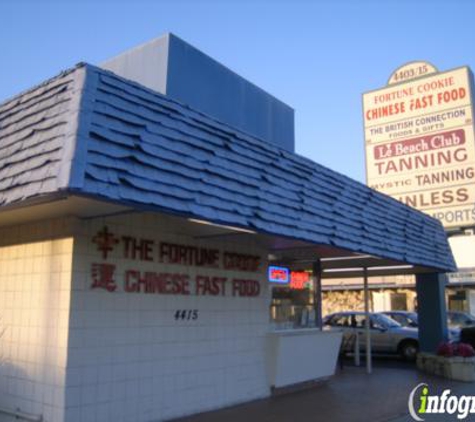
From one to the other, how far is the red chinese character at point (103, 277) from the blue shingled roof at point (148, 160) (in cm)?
149

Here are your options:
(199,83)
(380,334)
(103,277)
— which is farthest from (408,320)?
(103,277)

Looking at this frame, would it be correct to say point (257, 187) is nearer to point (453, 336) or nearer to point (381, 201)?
point (381, 201)

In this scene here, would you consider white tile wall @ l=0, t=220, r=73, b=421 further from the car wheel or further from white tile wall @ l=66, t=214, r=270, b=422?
the car wheel

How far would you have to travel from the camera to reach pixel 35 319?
7.07 metres

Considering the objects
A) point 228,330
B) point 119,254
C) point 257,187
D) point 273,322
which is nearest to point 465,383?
point 273,322

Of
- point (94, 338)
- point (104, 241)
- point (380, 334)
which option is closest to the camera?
point (94, 338)

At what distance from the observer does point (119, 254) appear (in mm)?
7418

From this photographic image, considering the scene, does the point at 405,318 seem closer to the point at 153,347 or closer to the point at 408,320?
the point at 408,320

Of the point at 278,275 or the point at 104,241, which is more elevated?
the point at 104,241

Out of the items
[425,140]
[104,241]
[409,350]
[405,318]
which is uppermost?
[425,140]

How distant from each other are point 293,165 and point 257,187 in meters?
1.68
